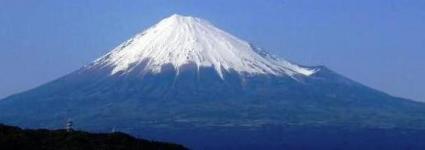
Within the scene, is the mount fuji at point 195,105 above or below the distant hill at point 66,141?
above

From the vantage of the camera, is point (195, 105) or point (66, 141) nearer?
point (66, 141)

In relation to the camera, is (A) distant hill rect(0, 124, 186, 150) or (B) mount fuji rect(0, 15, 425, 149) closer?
(A) distant hill rect(0, 124, 186, 150)

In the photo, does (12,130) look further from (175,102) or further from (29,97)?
(29,97)

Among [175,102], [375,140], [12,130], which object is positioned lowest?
[12,130]

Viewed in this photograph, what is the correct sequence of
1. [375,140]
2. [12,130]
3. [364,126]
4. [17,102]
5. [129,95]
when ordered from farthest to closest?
[17,102], [129,95], [364,126], [375,140], [12,130]

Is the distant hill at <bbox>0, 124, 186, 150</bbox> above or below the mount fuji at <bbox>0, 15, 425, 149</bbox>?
below

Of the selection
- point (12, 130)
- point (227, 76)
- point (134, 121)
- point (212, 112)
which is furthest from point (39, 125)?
point (12, 130)

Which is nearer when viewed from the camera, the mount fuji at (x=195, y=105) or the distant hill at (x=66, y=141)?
the distant hill at (x=66, y=141)

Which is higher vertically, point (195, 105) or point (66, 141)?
point (195, 105)
